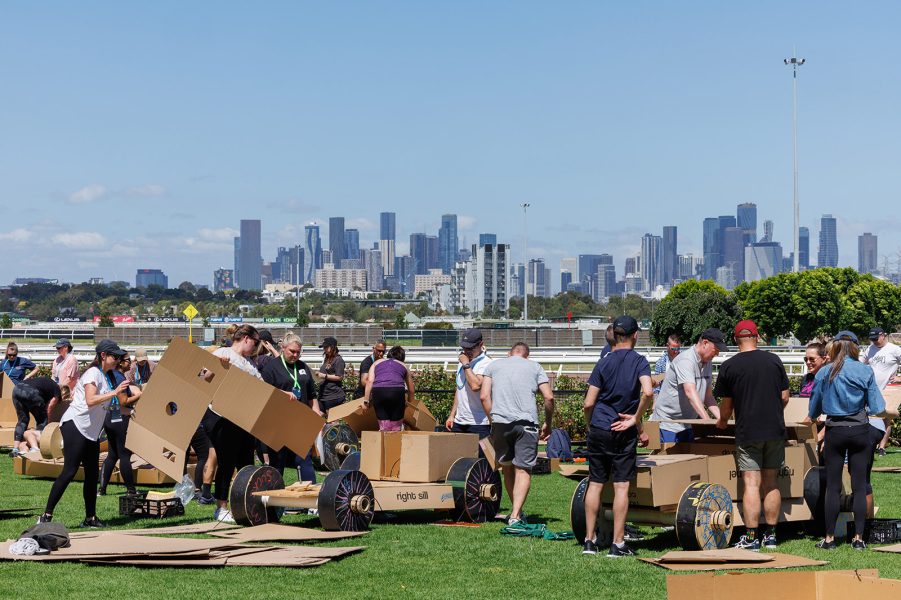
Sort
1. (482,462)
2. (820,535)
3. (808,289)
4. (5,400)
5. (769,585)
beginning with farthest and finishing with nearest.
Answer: (808,289)
(5,400)
(482,462)
(820,535)
(769,585)

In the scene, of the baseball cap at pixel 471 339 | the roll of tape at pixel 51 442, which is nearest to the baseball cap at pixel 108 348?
the baseball cap at pixel 471 339

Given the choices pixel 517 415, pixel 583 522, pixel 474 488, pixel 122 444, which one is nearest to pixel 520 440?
pixel 517 415

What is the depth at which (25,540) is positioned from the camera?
29.9 ft

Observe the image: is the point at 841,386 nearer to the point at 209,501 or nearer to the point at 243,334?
the point at 243,334

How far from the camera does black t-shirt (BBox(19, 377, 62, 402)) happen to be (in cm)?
1692

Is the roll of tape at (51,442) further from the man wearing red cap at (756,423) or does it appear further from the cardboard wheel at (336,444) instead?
the man wearing red cap at (756,423)

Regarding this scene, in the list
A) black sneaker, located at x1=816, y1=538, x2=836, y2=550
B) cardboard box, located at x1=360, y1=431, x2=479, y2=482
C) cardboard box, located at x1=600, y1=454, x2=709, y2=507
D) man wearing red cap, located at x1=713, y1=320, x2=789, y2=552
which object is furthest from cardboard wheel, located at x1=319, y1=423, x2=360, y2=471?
black sneaker, located at x1=816, y1=538, x2=836, y2=550

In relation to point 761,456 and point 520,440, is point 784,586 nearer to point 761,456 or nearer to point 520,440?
point 761,456

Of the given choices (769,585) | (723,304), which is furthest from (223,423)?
(723,304)

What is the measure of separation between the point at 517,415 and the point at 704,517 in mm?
2166

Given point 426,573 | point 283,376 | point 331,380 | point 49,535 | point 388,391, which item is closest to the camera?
point 426,573

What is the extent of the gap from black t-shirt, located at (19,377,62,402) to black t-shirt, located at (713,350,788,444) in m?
10.9

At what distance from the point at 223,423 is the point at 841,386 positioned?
19.0 feet

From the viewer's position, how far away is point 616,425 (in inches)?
368
